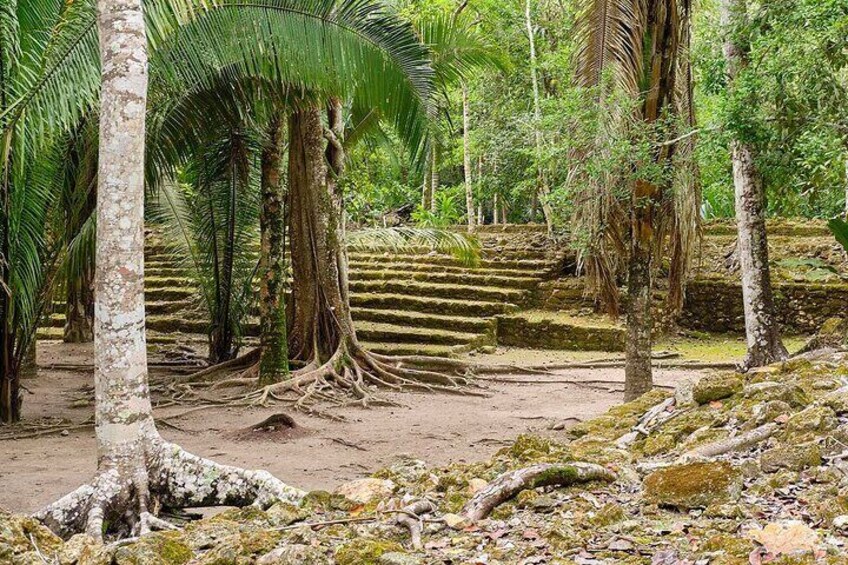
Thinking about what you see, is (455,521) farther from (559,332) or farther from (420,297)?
(420,297)

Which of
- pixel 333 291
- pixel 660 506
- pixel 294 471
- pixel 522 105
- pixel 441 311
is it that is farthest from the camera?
pixel 522 105

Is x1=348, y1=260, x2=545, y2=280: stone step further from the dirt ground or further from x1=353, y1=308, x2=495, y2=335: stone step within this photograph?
the dirt ground

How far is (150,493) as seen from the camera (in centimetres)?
433

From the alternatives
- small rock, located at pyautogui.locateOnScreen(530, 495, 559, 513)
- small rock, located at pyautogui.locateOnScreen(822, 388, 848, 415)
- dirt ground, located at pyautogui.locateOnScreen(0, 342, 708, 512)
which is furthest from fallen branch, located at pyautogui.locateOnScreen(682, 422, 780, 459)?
dirt ground, located at pyautogui.locateOnScreen(0, 342, 708, 512)

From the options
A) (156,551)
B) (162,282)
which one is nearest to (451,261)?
(162,282)

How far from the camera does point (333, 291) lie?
444 inches

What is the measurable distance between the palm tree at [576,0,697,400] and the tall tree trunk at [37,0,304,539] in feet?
15.0

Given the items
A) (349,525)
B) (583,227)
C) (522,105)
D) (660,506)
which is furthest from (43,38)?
(522,105)

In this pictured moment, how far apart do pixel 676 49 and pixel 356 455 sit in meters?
5.14

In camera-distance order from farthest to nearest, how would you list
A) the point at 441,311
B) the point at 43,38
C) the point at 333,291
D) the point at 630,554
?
the point at 441,311
the point at 333,291
the point at 43,38
the point at 630,554

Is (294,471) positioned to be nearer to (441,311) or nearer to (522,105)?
(441,311)

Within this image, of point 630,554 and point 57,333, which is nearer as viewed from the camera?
point 630,554

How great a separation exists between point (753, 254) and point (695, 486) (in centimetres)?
591

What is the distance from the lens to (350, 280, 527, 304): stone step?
1633 centimetres
